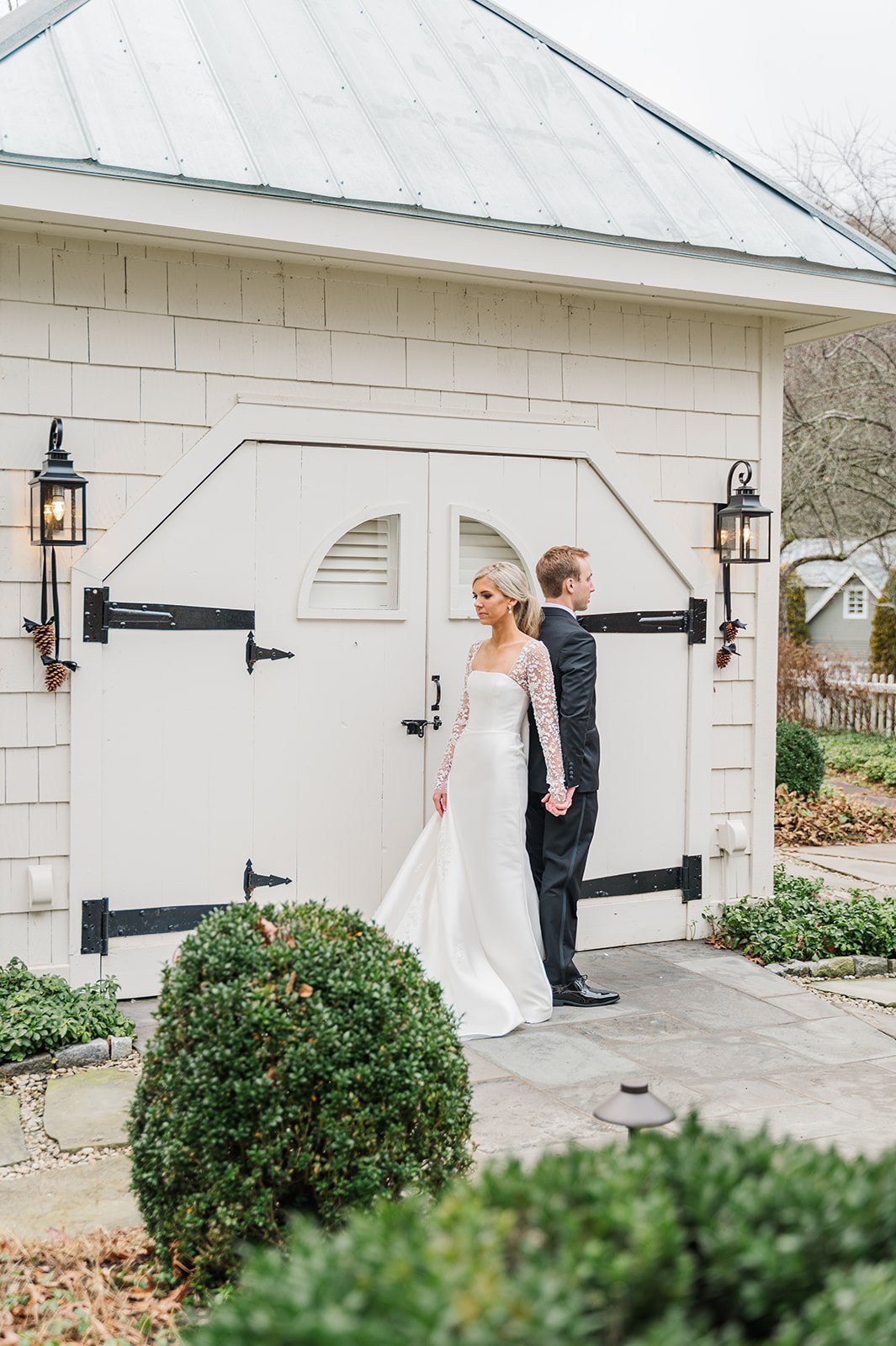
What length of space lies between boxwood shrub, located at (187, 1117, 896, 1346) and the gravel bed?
7.36 feet

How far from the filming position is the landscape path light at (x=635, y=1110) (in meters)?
2.41

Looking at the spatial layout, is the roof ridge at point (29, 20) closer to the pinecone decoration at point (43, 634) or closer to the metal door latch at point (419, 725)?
the pinecone decoration at point (43, 634)

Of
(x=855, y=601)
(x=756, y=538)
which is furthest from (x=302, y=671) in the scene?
(x=855, y=601)

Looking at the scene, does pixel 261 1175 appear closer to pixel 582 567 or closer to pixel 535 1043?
pixel 535 1043

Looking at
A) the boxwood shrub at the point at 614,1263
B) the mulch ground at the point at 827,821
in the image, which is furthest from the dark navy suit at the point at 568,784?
the mulch ground at the point at 827,821

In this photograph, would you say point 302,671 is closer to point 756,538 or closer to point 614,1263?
point 756,538

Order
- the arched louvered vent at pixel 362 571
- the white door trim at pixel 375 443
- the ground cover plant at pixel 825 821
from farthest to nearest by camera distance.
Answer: the ground cover plant at pixel 825 821 → the arched louvered vent at pixel 362 571 → the white door trim at pixel 375 443

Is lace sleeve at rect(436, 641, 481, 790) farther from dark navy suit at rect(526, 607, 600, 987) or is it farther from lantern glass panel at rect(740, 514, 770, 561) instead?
lantern glass panel at rect(740, 514, 770, 561)

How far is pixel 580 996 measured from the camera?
5.53m

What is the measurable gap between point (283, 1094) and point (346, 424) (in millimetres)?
3643

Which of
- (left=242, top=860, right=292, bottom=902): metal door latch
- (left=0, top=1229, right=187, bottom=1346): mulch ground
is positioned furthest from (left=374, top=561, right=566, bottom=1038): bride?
(left=0, top=1229, right=187, bottom=1346): mulch ground

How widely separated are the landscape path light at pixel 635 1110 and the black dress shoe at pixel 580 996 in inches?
121

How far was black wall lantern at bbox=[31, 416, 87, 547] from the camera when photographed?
511 centimetres

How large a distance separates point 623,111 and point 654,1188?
21.1ft
